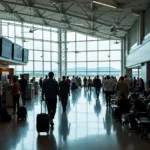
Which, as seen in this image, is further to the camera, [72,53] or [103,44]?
[72,53]

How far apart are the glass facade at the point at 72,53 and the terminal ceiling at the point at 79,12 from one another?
312 centimetres

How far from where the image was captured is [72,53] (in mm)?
38062

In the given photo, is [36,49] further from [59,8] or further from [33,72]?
[59,8]

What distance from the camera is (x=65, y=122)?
29.1ft

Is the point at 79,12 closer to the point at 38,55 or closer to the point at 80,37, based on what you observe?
the point at 38,55

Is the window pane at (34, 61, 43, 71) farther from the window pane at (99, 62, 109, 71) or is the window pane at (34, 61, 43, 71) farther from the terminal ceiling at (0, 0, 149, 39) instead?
the window pane at (99, 62, 109, 71)

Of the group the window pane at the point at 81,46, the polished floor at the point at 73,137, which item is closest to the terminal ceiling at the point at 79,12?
the window pane at the point at 81,46

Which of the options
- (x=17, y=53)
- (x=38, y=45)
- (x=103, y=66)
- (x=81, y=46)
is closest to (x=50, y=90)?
(x=17, y=53)

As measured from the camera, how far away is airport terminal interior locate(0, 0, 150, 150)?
22.0 feet

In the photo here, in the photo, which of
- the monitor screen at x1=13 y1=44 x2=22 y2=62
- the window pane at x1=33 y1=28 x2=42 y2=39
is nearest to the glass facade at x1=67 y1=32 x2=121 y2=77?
the window pane at x1=33 y1=28 x2=42 y2=39

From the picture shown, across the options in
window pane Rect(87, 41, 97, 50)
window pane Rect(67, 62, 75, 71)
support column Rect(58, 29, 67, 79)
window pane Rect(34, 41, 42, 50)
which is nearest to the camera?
window pane Rect(34, 41, 42, 50)

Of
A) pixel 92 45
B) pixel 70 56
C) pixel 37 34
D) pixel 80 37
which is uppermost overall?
pixel 37 34

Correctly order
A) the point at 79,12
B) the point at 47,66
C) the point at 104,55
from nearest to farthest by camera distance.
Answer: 1. the point at 79,12
2. the point at 104,55
3. the point at 47,66

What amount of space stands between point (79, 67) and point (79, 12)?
14.2 m
